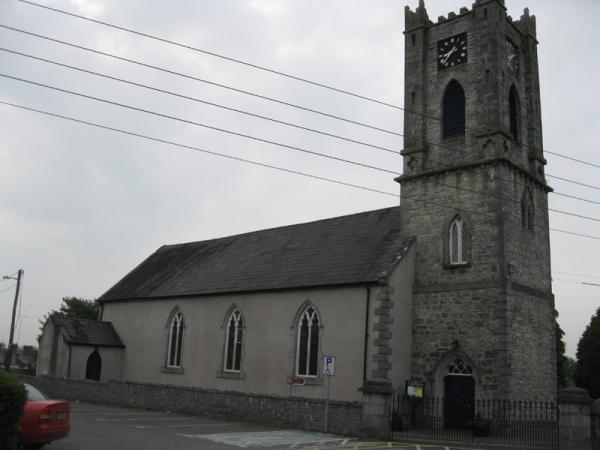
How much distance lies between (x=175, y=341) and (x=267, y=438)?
15.7 metres

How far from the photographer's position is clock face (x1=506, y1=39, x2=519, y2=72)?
27.7 m

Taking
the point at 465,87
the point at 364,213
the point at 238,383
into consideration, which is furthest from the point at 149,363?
the point at 465,87

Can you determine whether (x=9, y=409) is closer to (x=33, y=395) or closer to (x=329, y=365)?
(x=33, y=395)

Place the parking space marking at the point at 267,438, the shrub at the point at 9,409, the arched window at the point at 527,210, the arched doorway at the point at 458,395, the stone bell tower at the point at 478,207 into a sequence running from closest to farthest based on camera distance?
1. the shrub at the point at 9,409
2. the parking space marking at the point at 267,438
3. the arched doorway at the point at 458,395
4. the stone bell tower at the point at 478,207
5. the arched window at the point at 527,210

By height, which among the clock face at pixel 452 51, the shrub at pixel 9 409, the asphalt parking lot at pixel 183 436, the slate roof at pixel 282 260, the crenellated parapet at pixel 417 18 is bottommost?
the asphalt parking lot at pixel 183 436

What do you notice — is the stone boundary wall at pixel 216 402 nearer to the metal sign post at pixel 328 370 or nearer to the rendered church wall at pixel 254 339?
the metal sign post at pixel 328 370

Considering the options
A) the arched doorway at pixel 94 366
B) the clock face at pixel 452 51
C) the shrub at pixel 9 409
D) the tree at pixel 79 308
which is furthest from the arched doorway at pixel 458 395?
the tree at pixel 79 308

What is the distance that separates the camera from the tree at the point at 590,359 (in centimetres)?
3394

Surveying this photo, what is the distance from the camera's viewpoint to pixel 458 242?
25297 millimetres

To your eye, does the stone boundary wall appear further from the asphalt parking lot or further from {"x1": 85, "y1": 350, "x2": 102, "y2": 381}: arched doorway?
{"x1": 85, "y1": 350, "x2": 102, "y2": 381}: arched doorway

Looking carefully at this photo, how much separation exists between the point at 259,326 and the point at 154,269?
13.2 meters

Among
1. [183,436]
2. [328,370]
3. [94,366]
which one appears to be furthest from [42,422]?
[94,366]

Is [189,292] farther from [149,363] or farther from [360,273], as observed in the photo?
[360,273]

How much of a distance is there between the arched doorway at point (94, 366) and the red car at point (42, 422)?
72.8 ft
